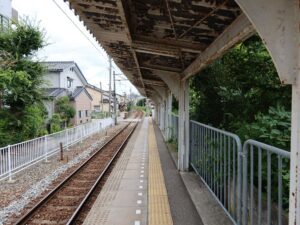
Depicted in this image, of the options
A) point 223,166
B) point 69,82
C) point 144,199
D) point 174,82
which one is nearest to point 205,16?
point 223,166

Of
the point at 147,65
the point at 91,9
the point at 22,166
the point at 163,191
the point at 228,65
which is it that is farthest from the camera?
the point at 147,65

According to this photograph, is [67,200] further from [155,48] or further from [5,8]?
[5,8]

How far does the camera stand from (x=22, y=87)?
55.2 feet

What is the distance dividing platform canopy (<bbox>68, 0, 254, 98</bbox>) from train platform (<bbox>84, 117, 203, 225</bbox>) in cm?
266

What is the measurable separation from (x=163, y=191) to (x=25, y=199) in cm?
296

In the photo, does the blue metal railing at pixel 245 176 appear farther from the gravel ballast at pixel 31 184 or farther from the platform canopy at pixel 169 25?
the gravel ballast at pixel 31 184

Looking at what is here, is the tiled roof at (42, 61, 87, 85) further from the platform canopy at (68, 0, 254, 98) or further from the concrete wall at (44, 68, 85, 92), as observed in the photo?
the platform canopy at (68, 0, 254, 98)

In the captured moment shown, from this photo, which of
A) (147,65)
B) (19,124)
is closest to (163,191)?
(147,65)

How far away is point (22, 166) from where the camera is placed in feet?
35.5

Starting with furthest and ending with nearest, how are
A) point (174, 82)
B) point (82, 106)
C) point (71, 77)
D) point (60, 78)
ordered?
point (82, 106)
point (71, 77)
point (60, 78)
point (174, 82)

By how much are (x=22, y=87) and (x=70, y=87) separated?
21224mm

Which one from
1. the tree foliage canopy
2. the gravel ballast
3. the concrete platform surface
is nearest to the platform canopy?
the tree foliage canopy

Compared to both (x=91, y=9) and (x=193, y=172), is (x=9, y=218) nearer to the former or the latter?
(x=91, y=9)

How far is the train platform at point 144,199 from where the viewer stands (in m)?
6.11
